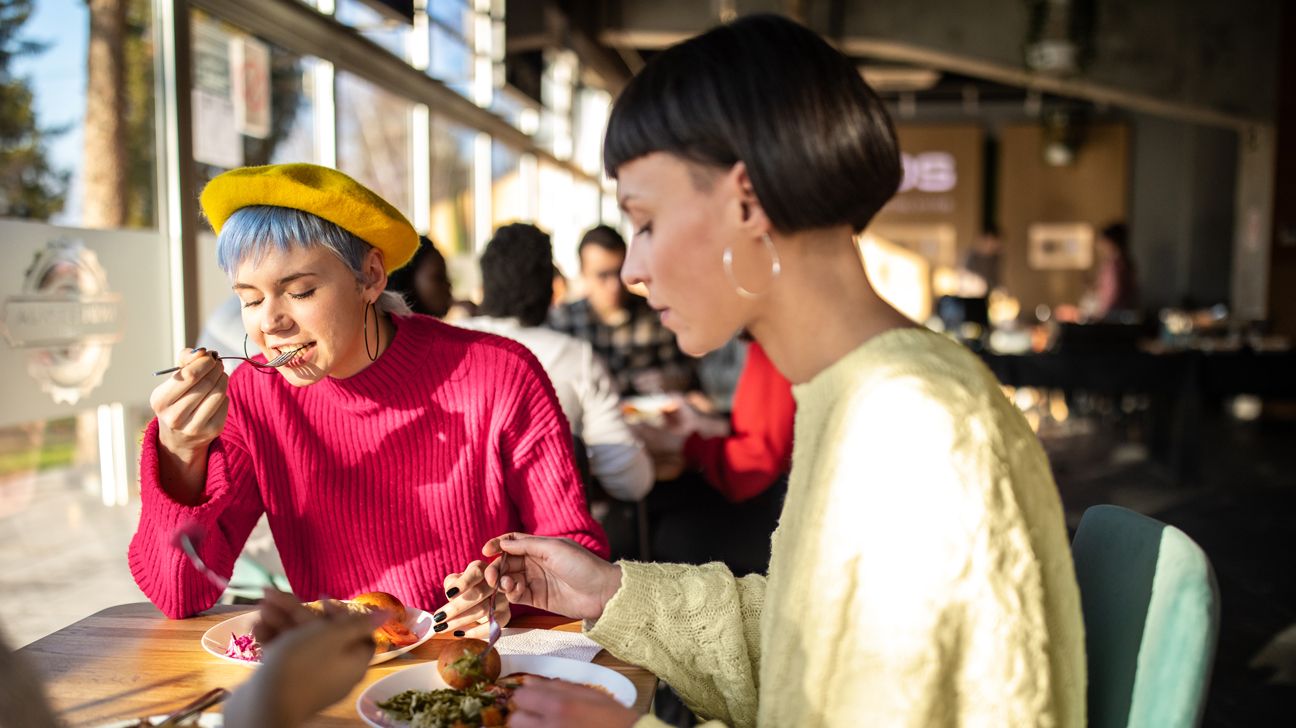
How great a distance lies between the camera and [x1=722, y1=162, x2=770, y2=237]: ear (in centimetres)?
90

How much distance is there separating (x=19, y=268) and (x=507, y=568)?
203 centimetres

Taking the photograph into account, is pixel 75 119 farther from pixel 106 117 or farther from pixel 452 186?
pixel 452 186

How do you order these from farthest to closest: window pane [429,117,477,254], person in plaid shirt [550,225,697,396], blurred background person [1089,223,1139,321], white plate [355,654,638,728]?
blurred background person [1089,223,1139,321] → window pane [429,117,477,254] → person in plaid shirt [550,225,697,396] → white plate [355,654,638,728]

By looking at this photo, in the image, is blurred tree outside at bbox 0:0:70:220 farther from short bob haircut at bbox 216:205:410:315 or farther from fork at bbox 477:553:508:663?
fork at bbox 477:553:508:663

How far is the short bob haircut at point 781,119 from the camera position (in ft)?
2.89

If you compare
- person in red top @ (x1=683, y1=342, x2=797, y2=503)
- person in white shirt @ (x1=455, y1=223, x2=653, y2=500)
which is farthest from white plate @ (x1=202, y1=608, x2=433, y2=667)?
person in red top @ (x1=683, y1=342, x2=797, y2=503)

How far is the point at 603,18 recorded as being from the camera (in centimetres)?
923

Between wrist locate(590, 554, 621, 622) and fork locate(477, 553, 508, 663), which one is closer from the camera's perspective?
fork locate(477, 553, 508, 663)

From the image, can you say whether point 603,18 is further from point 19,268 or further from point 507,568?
point 507,568

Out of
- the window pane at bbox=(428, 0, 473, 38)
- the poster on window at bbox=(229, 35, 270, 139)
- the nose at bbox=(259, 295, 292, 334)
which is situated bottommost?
the nose at bbox=(259, 295, 292, 334)

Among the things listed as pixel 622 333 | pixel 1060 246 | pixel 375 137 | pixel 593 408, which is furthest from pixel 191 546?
pixel 1060 246

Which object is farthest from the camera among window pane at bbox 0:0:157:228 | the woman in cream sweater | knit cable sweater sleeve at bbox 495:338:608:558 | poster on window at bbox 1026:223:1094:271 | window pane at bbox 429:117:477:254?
poster on window at bbox 1026:223:1094:271

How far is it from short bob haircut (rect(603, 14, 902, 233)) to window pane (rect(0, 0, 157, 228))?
2.44m

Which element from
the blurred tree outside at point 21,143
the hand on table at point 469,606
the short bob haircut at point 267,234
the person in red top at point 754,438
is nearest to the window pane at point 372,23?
the blurred tree outside at point 21,143
